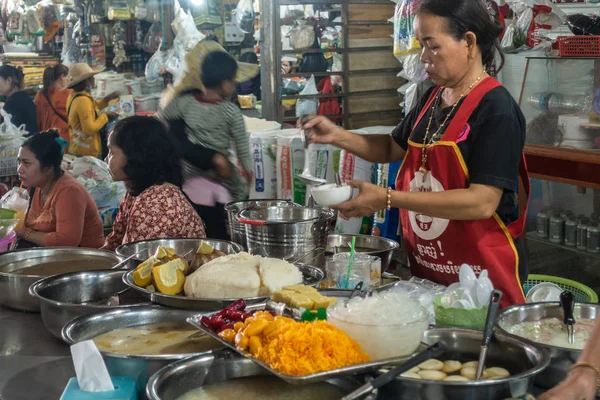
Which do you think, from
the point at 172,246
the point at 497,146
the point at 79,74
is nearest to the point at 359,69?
the point at 79,74

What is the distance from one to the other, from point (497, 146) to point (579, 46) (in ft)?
7.10

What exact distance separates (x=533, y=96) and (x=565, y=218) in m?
0.80

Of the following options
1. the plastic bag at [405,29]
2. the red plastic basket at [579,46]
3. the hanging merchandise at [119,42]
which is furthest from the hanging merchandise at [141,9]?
the red plastic basket at [579,46]

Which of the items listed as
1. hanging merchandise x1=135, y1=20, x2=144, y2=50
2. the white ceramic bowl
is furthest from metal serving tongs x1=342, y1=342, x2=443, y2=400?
hanging merchandise x1=135, y1=20, x2=144, y2=50

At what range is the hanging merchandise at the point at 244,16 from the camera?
20.8ft

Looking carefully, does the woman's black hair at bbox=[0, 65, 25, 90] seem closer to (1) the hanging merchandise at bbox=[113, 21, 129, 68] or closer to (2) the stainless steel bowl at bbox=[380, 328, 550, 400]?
(1) the hanging merchandise at bbox=[113, 21, 129, 68]

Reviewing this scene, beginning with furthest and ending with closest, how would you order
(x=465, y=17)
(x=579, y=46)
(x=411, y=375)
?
(x=579, y=46)
(x=465, y=17)
(x=411, y=375)

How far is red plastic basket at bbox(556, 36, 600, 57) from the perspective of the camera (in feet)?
13.5

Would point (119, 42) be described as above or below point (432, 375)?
above

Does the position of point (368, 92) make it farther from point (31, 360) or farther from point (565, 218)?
point (31, 360)

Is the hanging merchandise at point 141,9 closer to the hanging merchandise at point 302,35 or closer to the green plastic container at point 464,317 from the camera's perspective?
the hanging merchandise at point 302,35

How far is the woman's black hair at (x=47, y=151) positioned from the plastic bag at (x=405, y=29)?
7.50ft

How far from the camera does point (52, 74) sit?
22.9 ft

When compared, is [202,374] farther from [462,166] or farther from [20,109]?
[20,109]
